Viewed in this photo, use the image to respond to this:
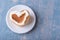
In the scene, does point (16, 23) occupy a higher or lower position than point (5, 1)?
lower

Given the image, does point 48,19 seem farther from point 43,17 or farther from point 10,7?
point 10,7

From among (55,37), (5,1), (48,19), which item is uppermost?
(5,1)

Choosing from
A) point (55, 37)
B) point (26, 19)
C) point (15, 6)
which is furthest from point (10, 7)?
point (55, 37)
